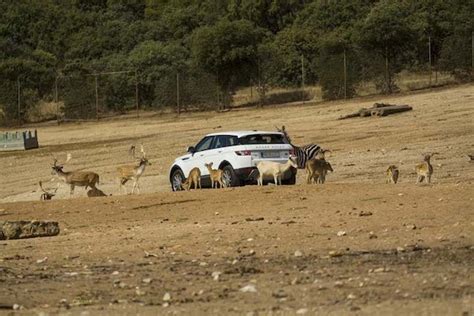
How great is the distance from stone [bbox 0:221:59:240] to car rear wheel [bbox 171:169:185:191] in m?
10.1

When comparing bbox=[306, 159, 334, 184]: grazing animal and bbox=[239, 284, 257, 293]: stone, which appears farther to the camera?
bbox=[306, 159, 334, 184]: grazing animal

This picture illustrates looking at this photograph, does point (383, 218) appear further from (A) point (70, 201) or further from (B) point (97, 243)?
(A) point (70, 201)

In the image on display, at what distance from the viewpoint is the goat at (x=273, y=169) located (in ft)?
82.9

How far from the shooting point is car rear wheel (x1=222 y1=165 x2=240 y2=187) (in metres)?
26.3

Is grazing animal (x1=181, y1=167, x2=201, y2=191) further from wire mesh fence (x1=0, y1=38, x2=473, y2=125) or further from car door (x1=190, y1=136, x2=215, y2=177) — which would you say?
wire mesh fence (x1=0, y1=38, x2=473, y2=125)

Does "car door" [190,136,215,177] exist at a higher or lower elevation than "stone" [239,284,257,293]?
higher

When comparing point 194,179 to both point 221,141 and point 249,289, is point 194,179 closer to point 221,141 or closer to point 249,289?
point 221,141

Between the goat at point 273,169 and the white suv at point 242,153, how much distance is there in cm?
34

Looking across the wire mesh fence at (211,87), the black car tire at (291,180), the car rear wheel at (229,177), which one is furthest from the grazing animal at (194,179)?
the wire mesh fence at (211,87)

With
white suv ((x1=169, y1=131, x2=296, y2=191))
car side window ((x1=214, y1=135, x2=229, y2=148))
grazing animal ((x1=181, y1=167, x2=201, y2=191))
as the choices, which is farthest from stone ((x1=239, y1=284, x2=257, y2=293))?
car side window ((x1=214, y1=135, x2=229, y2=148))

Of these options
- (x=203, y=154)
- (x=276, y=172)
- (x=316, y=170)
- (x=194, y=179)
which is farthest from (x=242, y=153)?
(x=316, y=170)

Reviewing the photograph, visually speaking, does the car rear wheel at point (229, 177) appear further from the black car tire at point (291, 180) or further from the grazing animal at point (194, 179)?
the black car tire at point (291, 180)

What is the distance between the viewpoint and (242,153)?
26156mm

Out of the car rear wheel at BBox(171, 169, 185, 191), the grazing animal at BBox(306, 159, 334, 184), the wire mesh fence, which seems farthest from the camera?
the wire mesh fence
